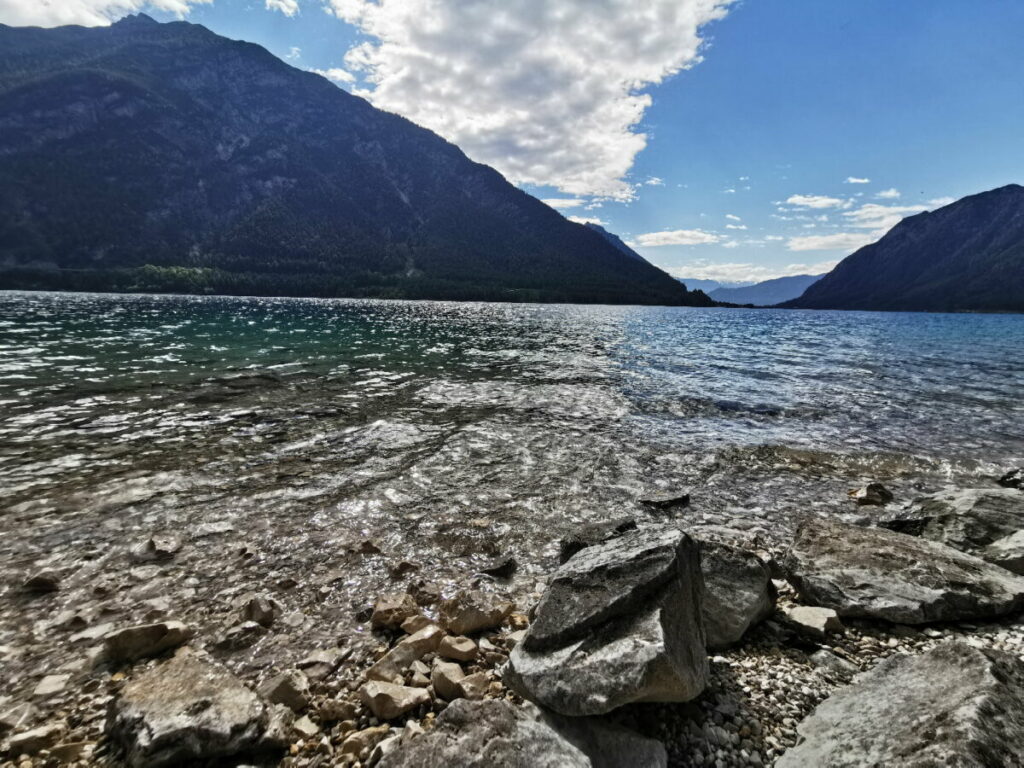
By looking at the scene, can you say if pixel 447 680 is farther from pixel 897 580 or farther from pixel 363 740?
pixel 897 580

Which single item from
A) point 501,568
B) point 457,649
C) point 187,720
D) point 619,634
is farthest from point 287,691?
point 501,568

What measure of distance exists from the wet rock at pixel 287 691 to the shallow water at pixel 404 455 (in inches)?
57.4

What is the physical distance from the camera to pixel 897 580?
7.26m

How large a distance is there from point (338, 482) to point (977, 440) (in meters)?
21.9

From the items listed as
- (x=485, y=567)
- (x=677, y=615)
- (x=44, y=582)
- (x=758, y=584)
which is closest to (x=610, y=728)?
(x=677, y=615)

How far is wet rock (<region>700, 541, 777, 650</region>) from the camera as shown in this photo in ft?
20.7

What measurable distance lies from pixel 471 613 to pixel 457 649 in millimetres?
730

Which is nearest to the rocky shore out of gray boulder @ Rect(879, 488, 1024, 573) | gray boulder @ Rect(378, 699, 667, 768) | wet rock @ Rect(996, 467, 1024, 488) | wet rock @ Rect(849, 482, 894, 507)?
gray boulder @ Rect(378, 699, 667, 768)

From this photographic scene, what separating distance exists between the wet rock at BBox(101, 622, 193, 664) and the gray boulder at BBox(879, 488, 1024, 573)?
42.3 feet

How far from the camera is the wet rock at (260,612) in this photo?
6.79m

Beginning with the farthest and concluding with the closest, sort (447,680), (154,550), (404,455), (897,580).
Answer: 1. (404,455)
2. (154,550)
3. (897,580)
4. (447,680)

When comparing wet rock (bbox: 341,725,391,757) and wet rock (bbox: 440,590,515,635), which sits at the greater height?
wet rock (bbox: 341,725,391,757)

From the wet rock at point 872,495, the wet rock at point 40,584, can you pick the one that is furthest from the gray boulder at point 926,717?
the wet rock at point 40,584

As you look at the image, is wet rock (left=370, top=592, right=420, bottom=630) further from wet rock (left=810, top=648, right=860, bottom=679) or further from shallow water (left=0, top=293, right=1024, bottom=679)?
wet rock (left=810, top=648, right=860, bottom=679)
